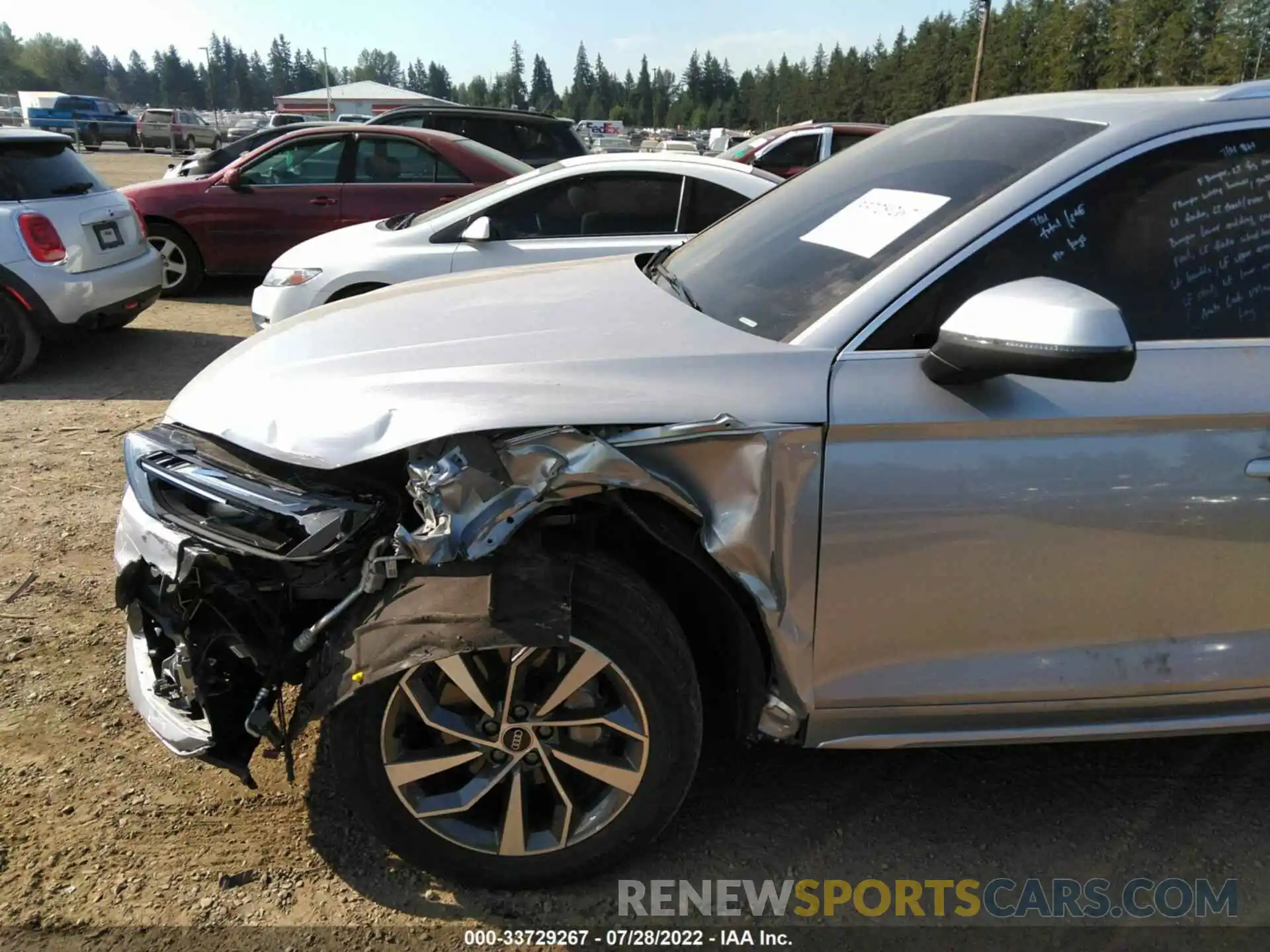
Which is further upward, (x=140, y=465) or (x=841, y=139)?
(x=841, y=139)

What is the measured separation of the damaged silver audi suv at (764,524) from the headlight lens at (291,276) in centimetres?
396

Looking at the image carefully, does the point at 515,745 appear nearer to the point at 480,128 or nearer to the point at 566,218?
the point at 566,218

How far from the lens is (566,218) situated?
18.9 feet

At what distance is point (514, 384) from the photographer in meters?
2.07

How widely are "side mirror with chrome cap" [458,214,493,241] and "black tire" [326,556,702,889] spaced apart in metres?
3.92

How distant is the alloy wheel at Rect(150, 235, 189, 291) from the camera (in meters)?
8.68

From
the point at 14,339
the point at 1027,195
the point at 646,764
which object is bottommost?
the point at 14,339

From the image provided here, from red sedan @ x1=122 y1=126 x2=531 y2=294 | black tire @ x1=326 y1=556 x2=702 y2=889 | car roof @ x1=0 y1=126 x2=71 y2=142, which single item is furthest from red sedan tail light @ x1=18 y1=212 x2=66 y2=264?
black tire @ x1=326 y1=556 x2=702 y2=889

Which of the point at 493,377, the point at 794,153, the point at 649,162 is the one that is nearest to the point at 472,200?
the point at 649,162


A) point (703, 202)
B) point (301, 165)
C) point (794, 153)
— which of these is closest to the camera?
point (703, 202)

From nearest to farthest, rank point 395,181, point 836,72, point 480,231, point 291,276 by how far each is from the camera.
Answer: point 480,231, point 291,276, point 395,181, point 836,72

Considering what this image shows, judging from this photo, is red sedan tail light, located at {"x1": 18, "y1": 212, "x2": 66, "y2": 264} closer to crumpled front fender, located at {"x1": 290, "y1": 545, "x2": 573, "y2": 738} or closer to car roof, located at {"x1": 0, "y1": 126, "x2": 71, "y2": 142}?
car roof, located at {"x1": 0, "y1": 126, "x2": 71, "y2": 142}

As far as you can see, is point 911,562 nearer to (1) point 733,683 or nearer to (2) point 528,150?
(1) point 733,683

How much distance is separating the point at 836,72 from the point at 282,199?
73625 mm
